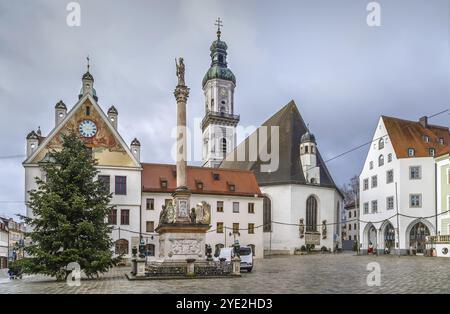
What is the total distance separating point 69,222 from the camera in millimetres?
22500

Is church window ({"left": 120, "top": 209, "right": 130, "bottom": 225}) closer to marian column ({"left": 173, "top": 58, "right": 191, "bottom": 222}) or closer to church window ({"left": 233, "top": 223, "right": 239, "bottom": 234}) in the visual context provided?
church window ({"left": 233, "top": 223, "right": 239, "bottom": 234})

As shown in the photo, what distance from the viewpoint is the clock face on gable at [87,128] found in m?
39.0

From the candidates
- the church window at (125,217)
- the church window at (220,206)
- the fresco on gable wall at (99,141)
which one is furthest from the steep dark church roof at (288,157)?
the fresco on gable wall at (99,141)

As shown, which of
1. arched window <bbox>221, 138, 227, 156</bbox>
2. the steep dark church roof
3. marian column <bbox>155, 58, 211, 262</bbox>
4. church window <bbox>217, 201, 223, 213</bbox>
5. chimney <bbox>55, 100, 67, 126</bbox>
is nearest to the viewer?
marian column <bbox>155, 58, 211, 262</bbox>

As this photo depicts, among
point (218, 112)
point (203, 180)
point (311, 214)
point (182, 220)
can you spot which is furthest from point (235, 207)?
point (218, 112)

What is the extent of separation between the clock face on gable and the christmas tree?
15.1 meters

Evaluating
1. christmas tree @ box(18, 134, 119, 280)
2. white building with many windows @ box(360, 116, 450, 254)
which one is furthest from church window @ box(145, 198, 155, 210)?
white building with many windows @ box(360, 116, 450, 254)

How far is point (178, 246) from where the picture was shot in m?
23.0

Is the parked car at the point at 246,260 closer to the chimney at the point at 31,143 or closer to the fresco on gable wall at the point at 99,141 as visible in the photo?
the fresco on gable wall at the point at 99,141

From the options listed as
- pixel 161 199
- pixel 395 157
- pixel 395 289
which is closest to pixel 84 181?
pixel 395 289

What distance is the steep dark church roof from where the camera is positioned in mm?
54594

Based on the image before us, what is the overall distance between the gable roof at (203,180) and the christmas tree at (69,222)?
61.2ft
